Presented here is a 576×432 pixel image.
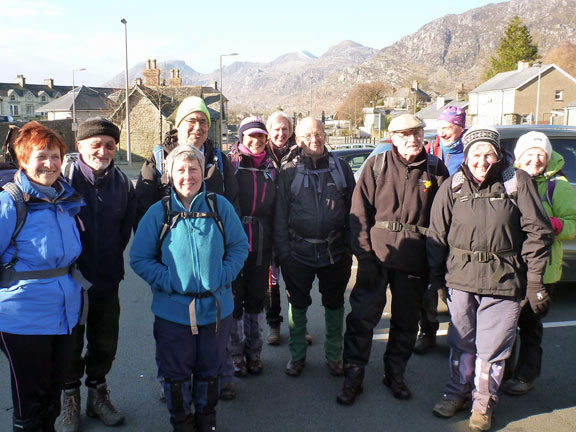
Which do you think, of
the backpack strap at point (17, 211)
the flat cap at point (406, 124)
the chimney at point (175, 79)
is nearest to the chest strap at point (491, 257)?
the flat cap at point (406, 124)

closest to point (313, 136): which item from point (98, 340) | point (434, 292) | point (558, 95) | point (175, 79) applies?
point (434, 292)

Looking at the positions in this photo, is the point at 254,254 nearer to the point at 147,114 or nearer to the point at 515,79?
the point at 147,114

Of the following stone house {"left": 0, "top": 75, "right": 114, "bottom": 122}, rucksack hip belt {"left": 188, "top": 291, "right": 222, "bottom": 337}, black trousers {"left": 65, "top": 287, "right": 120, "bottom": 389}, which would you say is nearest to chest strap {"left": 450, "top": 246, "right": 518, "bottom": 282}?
rucksack hip belt {"left": 188, "top": 291, "right": 222, "bottom": 337}

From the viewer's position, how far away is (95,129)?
3.26m

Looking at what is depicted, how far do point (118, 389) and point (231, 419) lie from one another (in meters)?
1.05

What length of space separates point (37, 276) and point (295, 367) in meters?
2.30

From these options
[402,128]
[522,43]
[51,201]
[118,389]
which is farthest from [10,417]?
[522,43]

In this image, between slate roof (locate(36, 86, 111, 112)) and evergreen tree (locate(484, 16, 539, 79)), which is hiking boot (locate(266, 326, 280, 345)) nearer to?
slate roof (locate(36, 86, 111, 112))

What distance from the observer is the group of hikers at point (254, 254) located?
2.87m

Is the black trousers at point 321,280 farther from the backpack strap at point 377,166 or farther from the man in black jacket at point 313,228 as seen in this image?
the backpack strap at point 377,166

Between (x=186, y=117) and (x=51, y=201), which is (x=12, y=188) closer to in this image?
(x=51, y=201)

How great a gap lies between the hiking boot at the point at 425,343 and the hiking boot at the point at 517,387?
871 mm

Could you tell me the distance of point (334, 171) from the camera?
4.06 metres

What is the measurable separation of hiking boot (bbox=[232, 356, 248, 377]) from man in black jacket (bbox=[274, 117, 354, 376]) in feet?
1.27
